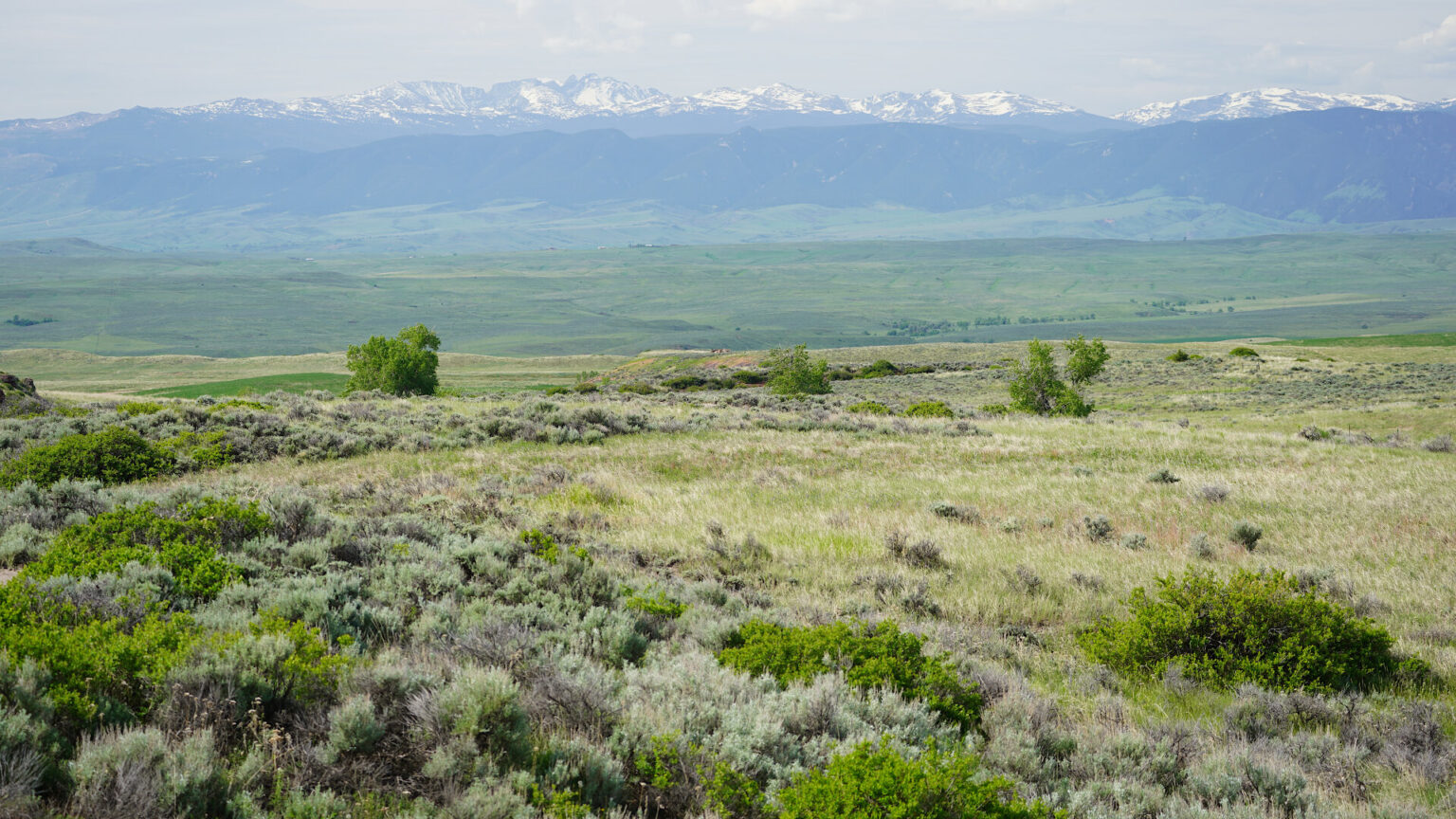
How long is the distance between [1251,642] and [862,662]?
11.8ft

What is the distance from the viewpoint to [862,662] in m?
6.27

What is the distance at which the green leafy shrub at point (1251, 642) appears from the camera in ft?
22.5

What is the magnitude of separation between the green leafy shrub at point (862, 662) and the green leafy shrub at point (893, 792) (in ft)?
→ 4.59

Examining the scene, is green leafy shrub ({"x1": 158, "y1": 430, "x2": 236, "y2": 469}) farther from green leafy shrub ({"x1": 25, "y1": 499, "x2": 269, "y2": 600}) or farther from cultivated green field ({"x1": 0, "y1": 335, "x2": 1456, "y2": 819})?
green leafy shrub ({"x1": 25, "y1": 499, "x2": 269, "y2": 600})

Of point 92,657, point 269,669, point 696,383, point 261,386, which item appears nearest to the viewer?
point 92,657

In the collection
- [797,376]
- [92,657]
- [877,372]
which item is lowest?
[877,372]

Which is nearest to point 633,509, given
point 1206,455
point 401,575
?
point 401,575

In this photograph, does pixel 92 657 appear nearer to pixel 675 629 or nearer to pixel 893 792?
pixel 675 629

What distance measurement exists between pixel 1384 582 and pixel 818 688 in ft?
26.9

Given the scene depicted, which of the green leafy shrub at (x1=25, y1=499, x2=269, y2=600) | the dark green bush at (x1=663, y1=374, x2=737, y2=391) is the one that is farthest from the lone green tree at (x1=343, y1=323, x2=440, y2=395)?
the green leafy shrub at (x1=25, y1=499, x2=269, y2=600)

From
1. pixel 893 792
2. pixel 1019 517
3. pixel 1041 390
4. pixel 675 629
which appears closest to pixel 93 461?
pixel 675 629

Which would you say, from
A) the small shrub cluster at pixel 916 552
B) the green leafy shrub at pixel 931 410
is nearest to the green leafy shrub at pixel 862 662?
the small shrub cluster at pixel 916 552

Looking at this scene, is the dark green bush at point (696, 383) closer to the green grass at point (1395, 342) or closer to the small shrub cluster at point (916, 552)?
the small shrub cluster at point (916, 552)

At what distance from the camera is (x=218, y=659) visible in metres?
4.79
